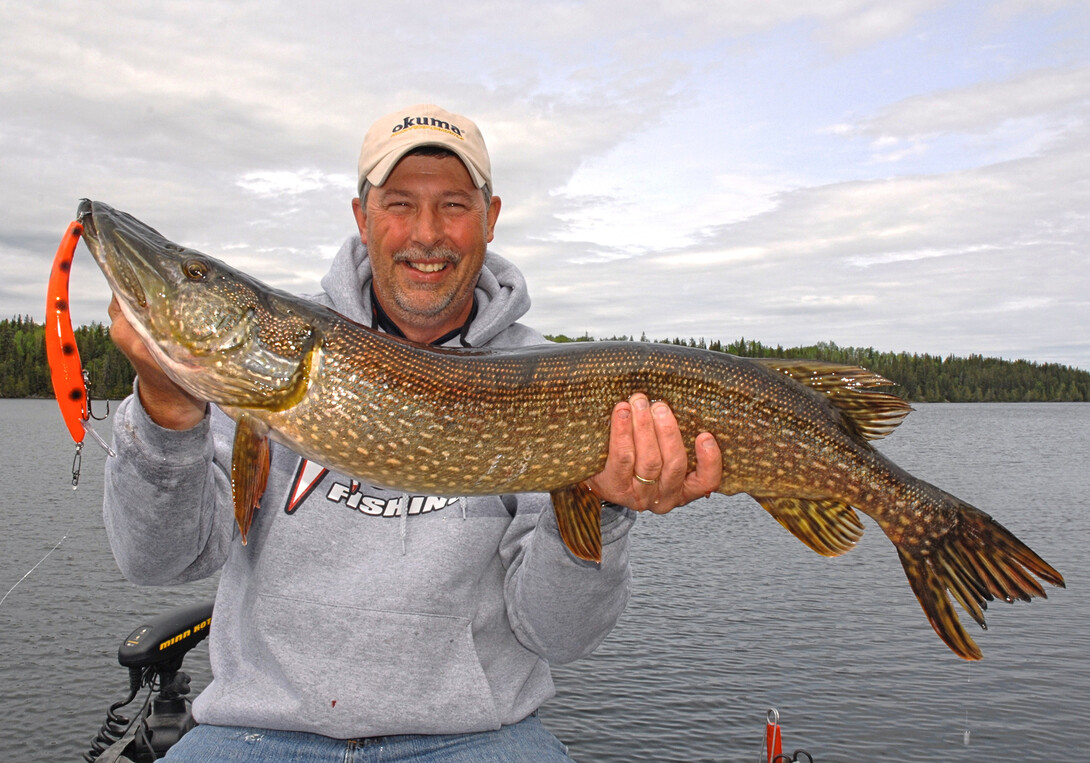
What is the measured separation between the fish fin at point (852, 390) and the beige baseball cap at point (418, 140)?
1552 mm

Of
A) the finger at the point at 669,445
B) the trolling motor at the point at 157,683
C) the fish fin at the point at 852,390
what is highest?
the fish fin at the point at 852,390

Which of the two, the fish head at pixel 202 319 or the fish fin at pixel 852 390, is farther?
the fish fin at pixel 852 390

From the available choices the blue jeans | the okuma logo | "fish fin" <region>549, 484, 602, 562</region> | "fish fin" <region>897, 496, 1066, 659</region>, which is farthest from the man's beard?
"fish fin" <region>897, 496, 1066, 659</region>

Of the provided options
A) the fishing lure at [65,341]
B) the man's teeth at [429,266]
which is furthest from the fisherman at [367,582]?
the man's teeth at [429,266]

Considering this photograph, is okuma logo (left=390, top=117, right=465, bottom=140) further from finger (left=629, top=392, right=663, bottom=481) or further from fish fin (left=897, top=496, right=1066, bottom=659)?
fish fin (left=897, top=496, right=1066, bottom=659)

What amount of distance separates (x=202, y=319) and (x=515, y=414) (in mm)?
995

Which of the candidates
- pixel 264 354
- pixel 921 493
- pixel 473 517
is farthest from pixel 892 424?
pixel 264 354

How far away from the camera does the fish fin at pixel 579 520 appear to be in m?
2.53

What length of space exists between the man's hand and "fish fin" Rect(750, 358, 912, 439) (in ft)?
1.35

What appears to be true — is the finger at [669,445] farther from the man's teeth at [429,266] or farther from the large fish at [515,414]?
the man's teeth at [429,266]

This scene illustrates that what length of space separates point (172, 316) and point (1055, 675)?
33.7 ft

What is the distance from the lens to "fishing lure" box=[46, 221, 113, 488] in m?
Result: 2.37

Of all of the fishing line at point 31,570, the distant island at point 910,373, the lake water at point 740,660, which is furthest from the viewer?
the distant island at point 910,373

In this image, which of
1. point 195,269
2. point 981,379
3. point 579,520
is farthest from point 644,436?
point 981,379
